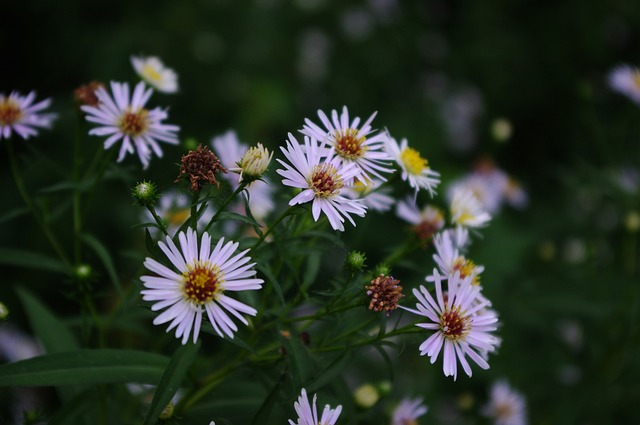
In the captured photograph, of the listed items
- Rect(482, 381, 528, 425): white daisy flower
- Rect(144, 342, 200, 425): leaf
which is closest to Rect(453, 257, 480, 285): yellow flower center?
Rect(144, 342, 200, 425): leaf

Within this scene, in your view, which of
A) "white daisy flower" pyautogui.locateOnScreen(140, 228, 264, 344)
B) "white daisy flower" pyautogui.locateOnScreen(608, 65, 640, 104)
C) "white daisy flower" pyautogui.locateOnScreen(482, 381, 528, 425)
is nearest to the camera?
"white daisy flower" pyautogui.locateOnScreen(140, 228, 264, 344)

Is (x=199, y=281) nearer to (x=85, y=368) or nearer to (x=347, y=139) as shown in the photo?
(x=85, y=368)

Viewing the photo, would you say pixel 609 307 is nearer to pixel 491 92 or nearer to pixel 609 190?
pixel 609 190

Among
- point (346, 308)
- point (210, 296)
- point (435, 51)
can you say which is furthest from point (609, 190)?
point (435, 51)

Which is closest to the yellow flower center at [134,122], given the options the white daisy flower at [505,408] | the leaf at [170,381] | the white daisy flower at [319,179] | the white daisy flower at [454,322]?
the white daisy flower at [319,179]

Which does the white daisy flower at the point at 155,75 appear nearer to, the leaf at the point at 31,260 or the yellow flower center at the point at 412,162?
the leaf at the point at 31,260

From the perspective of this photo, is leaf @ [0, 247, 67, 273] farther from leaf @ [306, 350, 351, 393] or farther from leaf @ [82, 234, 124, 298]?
leaf @ [306, 350, 351, 393]
